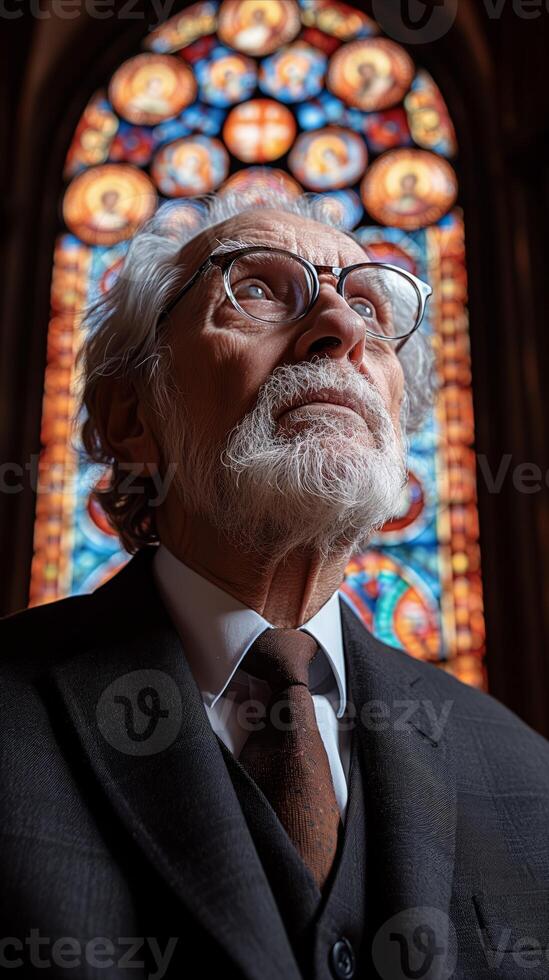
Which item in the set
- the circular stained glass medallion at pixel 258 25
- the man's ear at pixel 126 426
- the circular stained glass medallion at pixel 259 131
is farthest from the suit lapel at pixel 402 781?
the circular stained glass medallion at pixel 258 25

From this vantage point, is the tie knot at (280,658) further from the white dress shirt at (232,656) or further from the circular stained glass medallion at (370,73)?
the circular stained glass medallion at (370,73)

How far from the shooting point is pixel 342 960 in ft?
2.89

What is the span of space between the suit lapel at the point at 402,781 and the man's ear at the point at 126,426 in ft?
1.26

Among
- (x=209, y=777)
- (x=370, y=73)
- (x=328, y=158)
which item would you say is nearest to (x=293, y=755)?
(x=209, y=777)

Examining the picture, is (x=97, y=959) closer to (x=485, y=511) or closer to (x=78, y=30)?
(x=485, y=511)

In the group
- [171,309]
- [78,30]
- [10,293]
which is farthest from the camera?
[78,30]

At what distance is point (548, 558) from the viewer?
354 centimetres

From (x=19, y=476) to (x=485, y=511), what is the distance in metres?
1.96

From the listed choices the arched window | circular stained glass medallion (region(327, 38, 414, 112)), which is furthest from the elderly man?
circular stained glass medallion (region(327, 38, 414, 112))

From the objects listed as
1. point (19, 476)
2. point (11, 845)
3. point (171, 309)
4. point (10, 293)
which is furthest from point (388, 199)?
point (11, 845)

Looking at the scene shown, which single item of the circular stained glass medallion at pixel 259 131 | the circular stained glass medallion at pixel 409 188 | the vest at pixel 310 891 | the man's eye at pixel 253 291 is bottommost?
the vest at pixel 310 891

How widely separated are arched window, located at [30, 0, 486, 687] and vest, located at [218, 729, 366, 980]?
262cm

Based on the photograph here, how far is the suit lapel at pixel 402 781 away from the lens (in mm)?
973

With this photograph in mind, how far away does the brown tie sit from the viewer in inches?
38.4
